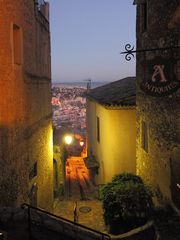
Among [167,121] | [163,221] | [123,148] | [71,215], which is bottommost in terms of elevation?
[71,215]

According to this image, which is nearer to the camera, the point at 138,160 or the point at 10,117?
the point at 10,117

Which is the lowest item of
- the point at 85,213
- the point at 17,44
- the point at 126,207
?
the point at 85,213

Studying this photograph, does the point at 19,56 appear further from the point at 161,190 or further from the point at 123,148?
the point at 123,148

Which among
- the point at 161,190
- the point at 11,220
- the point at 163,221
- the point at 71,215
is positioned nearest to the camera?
the point at 11,220

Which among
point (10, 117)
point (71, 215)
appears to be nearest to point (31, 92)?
point (10, 117)

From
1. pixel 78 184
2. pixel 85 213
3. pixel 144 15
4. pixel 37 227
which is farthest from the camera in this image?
pixel 78 184

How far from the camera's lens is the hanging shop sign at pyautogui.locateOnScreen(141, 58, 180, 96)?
8531 millimetres

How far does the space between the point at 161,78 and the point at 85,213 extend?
9655mm

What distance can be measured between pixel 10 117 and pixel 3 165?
147 cm

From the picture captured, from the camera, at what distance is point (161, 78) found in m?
8.77

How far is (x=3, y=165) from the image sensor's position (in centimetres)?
874

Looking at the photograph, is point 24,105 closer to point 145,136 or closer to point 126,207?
point 126,207

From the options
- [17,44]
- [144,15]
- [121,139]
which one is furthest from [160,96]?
[121,139]

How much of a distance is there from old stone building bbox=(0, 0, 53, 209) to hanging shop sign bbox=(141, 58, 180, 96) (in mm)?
4018
